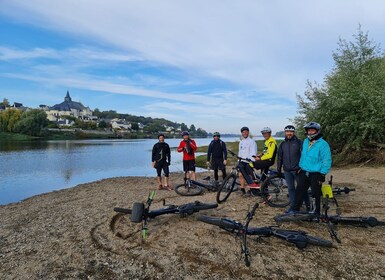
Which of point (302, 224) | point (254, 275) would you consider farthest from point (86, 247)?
point (302, 224)

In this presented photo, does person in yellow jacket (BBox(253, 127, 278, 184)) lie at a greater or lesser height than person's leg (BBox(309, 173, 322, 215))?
greater

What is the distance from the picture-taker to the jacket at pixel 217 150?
1094cm

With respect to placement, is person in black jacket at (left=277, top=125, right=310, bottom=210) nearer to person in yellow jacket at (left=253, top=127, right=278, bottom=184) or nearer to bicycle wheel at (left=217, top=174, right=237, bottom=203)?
person in yellow jacket at (left=253, top=127, right=278, bottom=184)

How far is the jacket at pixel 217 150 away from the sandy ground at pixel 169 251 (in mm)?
3898

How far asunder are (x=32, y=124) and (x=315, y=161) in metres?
99.5

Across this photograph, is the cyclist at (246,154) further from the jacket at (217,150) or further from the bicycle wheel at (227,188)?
the jacket at (217,150)

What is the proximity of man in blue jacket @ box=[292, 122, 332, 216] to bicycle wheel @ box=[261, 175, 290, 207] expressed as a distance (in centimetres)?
161

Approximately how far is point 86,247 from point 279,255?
143 inches


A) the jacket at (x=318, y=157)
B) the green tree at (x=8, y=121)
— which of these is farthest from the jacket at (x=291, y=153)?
the green tree at (x=8, y=121)

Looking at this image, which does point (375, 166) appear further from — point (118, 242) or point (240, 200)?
point (118, 242)

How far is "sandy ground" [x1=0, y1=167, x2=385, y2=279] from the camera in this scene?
4.17 m

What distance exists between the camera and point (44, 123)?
94188 mm

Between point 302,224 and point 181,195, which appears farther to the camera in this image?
point 181,195

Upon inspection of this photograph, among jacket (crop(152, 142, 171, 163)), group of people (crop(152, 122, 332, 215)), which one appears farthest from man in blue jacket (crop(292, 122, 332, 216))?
jacket (crop(152, 142, 171, 163))
